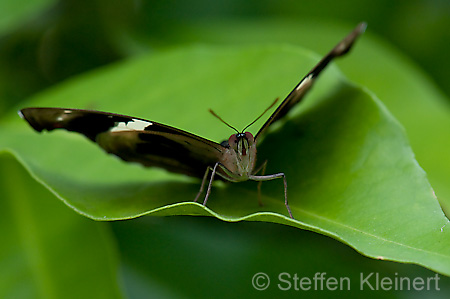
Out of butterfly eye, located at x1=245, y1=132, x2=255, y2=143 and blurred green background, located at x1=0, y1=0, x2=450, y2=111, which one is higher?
blurred green background, located at x1=0, y1=0, x2=450, y2=111

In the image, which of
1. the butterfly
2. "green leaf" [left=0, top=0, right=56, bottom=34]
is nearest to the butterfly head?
the butterfly

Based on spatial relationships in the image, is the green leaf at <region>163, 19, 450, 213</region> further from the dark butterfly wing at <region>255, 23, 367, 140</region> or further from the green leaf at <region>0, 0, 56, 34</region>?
the green leaf at <region>0, 0, 56, 34</region>

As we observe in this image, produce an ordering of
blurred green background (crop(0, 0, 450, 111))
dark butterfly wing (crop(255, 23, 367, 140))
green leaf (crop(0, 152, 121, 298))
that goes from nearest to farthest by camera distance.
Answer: dark butterfly wing (crop(255, 23, 367, 140)) → green leaf (crop(0, 152, 121, 298)) → blurred green background (crop(0, 0, 450, 111))

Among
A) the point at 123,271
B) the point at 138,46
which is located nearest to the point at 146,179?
the point at 123,271

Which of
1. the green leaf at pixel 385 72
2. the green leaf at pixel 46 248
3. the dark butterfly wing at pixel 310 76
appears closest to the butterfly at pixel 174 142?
the dark butterfly wing at pixel 310 76

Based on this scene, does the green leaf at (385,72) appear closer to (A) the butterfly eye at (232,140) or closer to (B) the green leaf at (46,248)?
(A) the butterfly eye at (232,140)

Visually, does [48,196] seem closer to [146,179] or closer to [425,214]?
[146,179]
